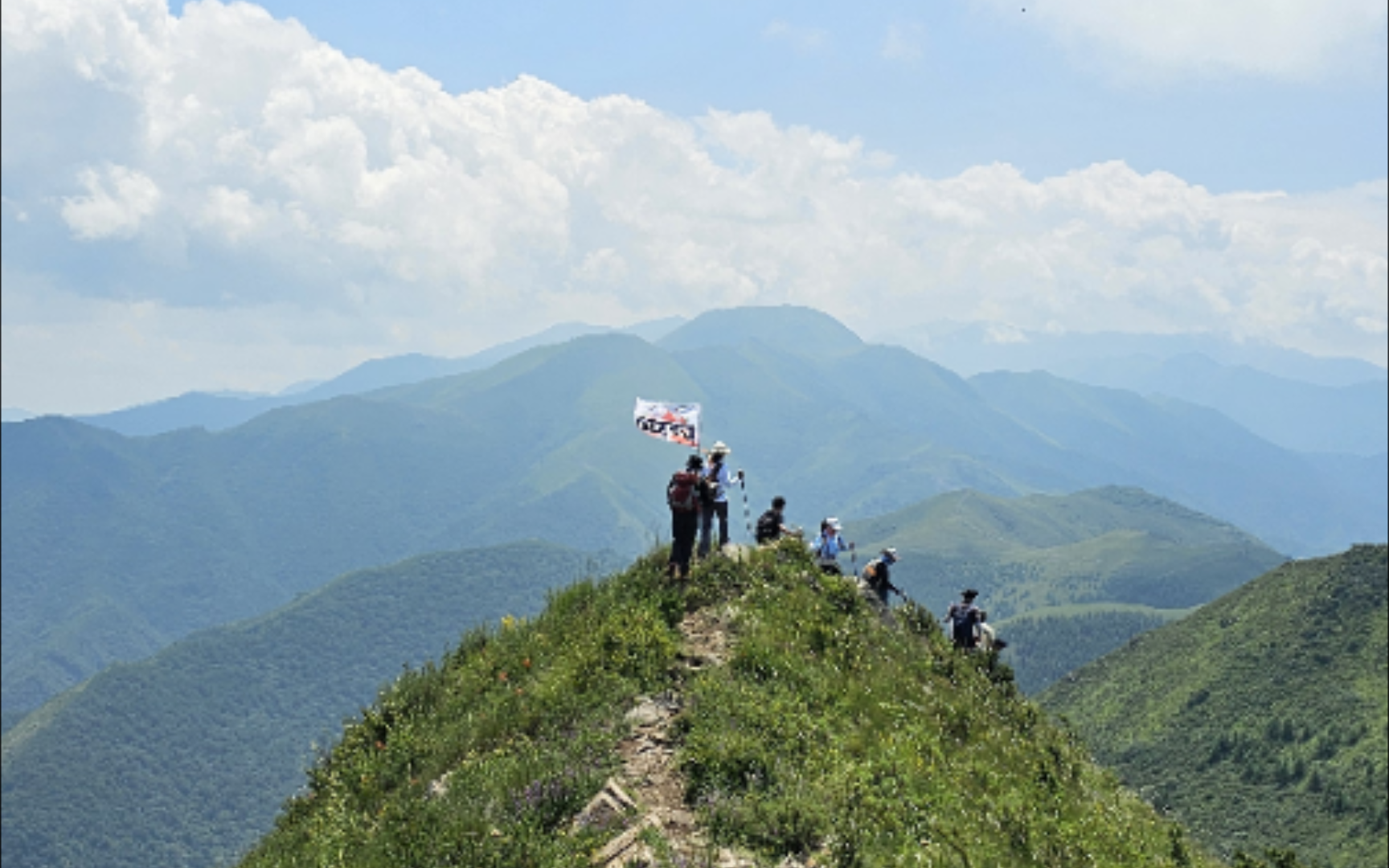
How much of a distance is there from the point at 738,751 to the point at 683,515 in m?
6.65

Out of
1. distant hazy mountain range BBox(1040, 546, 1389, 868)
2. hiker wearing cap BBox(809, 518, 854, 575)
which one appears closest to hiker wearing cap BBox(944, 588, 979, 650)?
hiker wearing cap BBox(809, 518, 854, 575)

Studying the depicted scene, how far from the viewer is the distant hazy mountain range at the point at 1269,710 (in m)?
89.4

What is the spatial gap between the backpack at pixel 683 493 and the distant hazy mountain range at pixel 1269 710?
76229 mm

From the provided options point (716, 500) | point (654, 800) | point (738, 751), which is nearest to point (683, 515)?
point (716, 500)

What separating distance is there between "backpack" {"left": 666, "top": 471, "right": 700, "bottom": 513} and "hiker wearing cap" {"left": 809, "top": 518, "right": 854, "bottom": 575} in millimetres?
5269

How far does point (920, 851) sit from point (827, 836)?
121 cm

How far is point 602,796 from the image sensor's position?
11375mm

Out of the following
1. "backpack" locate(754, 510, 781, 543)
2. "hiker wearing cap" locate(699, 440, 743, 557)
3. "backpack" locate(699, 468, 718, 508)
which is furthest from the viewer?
"backpack" locate(754, 510, 781, 543)

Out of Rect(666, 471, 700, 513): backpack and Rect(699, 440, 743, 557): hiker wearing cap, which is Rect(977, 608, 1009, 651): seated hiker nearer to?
Rect(699, 440, 743, 557): hiker wearing cap

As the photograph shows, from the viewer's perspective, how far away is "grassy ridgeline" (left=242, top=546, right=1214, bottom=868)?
11.2 metres

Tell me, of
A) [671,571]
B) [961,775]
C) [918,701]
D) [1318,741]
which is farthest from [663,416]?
[1318,741]

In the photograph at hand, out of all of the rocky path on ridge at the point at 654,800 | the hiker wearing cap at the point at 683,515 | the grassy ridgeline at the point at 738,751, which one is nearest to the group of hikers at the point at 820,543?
the hiker wearing cap at the point at 683,515

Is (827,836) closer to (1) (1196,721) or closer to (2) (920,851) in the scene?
(2) (920,851)

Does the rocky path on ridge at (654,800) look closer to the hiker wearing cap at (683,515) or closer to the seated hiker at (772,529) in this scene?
the hiker wearing cap at (683,515)
